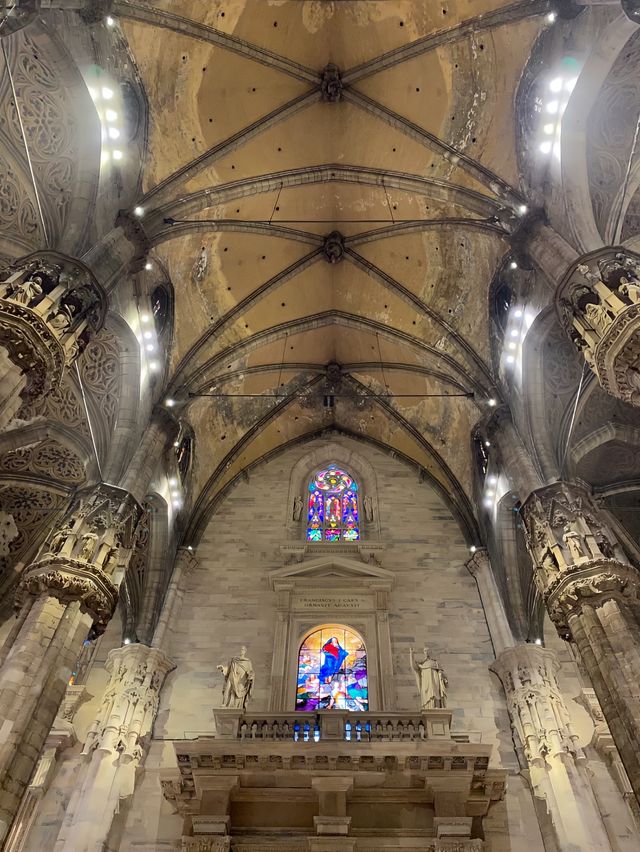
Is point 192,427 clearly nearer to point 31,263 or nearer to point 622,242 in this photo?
point 31,263

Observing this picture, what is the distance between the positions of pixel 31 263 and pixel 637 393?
8.97 m

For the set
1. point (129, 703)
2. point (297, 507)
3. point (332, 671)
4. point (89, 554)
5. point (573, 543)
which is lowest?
point (129, 703)

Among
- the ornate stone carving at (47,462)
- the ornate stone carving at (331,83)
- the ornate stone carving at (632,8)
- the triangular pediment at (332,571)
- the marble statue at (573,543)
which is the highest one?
the ornate stone carving at (331,83)

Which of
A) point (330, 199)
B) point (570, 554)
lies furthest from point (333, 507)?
point (570, 554)

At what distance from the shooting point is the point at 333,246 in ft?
55.2

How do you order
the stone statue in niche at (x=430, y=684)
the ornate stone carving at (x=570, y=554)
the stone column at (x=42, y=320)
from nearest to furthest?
1. the stone column at (x=42, y=320)
2. the ornate stone carving at (x=570, y=554)
3. the stone statue in niche at (x=430, y=684)

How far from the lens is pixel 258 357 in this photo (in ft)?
59.7

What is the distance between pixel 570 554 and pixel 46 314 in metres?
8.97

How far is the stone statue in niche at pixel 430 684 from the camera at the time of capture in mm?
11930

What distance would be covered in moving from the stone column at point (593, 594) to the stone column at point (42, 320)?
27.3ft

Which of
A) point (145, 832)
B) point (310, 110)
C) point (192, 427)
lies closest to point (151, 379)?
point (192, 427)

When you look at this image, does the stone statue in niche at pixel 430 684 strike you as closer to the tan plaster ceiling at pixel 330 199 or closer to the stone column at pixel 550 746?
the stone column at pixel 550 746

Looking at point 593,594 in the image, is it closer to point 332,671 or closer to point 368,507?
point 332,671

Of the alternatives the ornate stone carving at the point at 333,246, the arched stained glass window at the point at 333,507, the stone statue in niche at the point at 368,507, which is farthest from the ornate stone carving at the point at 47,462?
the ornate stone carving at the point at 333,246
